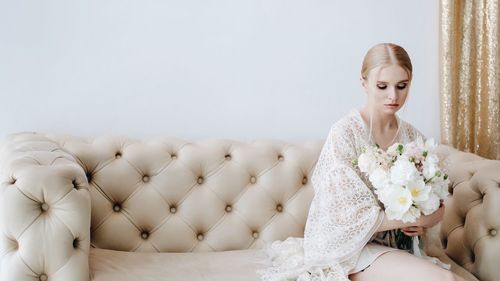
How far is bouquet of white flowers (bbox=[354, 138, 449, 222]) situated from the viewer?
5.42 feet

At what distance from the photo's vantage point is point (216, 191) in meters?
2.32

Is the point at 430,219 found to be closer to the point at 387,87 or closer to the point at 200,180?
the point at 387,87

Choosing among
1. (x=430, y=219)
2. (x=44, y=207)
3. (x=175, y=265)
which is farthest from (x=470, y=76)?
(x=44, y=207)

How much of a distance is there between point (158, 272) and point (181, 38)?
1124 mm

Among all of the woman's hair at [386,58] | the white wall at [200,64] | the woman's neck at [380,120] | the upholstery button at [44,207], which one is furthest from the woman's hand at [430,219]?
the upholstery button at [44,207]

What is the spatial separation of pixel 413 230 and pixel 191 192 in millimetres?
972

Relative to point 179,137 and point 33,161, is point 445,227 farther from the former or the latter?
point 33,161

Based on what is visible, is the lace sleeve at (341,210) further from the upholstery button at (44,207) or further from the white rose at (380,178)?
the upholstery button at (44,207)

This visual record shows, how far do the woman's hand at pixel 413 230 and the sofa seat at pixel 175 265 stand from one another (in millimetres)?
563

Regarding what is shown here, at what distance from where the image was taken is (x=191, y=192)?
7.57 feet

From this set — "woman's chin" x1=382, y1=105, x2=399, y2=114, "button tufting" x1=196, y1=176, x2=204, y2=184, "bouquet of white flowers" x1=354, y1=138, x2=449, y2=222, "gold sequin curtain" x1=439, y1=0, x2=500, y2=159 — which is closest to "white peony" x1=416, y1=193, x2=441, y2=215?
"bouquet of white flowers" x1=354, y1=138, x2=449, y2=222

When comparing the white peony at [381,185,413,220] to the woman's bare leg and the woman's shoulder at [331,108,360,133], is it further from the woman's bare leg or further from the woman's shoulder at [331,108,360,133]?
the woman's shoulder at [331,108,360,133]

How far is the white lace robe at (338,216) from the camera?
5.90 ft

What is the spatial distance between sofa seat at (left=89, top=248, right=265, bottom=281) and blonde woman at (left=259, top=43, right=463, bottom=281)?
5.2 inches
